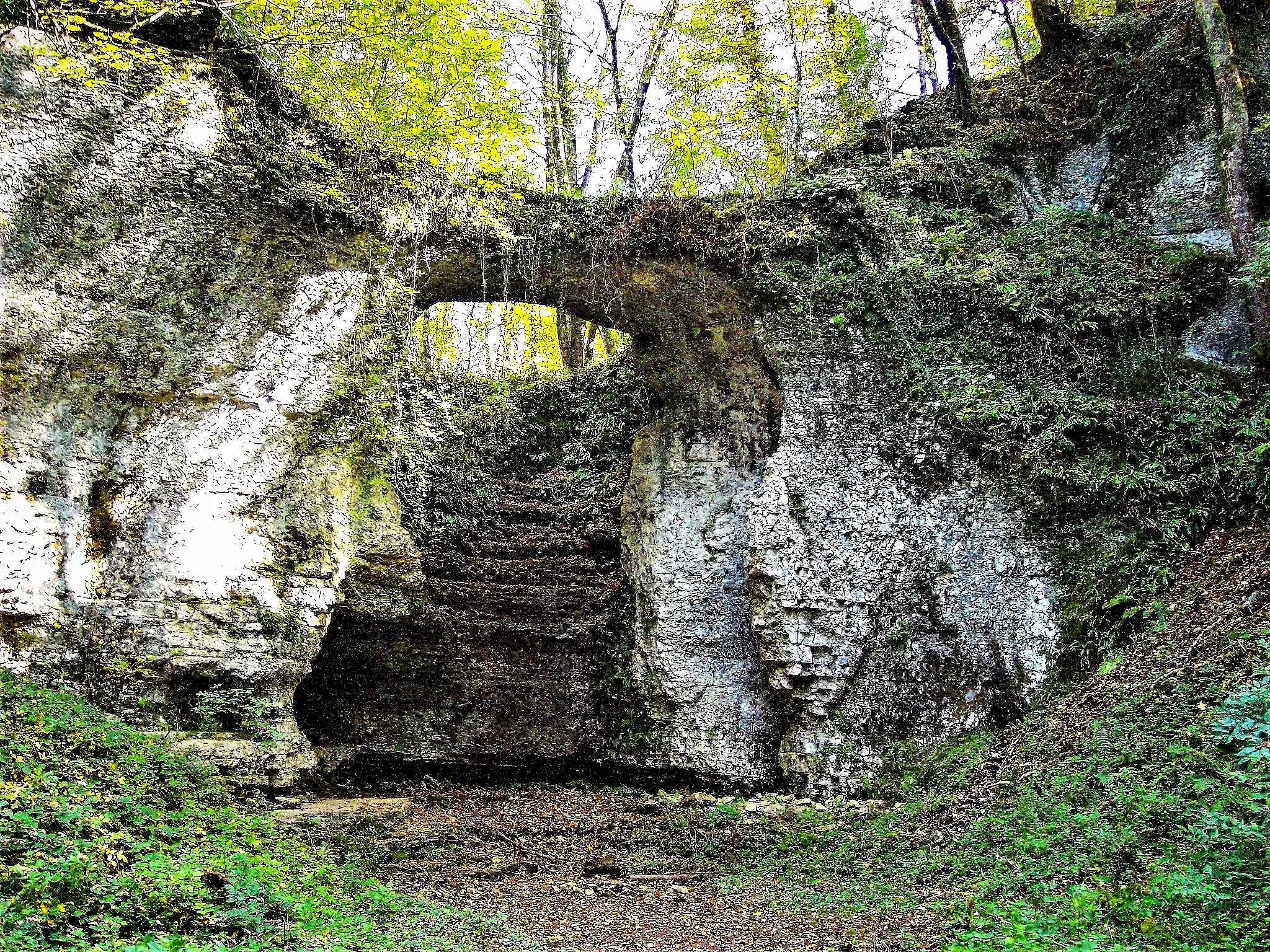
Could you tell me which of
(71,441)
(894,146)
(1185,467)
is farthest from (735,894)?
(894,146)

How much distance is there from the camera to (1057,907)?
416 centimetres

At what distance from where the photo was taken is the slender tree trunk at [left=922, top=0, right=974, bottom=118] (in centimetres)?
977

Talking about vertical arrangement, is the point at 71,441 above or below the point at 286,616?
above

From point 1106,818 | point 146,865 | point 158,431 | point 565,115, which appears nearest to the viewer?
point 146,865

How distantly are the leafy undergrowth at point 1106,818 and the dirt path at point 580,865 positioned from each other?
0.49 metres

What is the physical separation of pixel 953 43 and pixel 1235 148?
12.1 ft

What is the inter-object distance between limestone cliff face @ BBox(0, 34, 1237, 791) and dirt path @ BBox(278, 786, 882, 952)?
0.65m

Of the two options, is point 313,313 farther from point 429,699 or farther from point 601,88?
point 601,88

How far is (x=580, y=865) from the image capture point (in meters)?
7.50

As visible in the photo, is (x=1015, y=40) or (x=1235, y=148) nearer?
(x=1235, y=148)

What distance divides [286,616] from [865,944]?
578 cm

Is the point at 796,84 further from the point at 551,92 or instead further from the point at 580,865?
the point at 580,865

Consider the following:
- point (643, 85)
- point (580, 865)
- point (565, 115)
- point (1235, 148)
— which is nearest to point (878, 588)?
point (580, 865)

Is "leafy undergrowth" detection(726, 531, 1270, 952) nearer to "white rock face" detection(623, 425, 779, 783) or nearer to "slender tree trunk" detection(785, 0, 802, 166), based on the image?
"white rock face" detection(623, 425, 779, 783)
